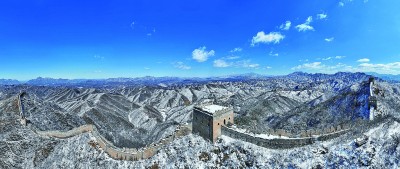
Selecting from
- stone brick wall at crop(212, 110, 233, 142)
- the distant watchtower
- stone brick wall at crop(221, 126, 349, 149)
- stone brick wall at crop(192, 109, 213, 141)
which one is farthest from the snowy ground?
the distant watchtower

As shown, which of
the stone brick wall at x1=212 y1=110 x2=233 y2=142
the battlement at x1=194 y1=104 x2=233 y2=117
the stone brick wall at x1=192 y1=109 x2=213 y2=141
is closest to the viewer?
the battlement at x1=194 y1=104 x2=233 y2=117

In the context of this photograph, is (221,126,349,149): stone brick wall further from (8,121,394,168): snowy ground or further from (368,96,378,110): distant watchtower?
(368,96,378,110): distant watchtower

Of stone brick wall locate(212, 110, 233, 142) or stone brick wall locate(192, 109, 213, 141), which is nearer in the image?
stone brick wall locate(212, 110, 233, 142)

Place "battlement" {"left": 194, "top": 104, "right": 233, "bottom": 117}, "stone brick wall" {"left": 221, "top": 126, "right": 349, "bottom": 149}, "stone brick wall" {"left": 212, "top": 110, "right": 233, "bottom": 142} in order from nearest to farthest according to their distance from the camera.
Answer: "stone brick wall" {"left": 221, "top": 126, "right": 349, "bottom": 149}
"battlement" {"left": 194, "top": 104, "right": 233, "bottom": 117}
"stone brick wall" {"left": 212, "top": 110, "right": 233, "bottom": 142}

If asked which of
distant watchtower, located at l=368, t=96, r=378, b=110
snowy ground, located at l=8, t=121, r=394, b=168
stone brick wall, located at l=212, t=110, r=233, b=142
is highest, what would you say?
distant watchtower, located at l=368, t=96, r=378, b=110

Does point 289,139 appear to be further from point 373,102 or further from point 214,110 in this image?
point 373,102

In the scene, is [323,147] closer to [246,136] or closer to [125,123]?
[246,136]

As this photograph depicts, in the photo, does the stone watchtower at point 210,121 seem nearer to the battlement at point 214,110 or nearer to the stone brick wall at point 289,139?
the battlement at point 214,110

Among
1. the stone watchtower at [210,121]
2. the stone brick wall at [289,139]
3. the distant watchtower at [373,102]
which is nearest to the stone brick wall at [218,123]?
the stone watchtower at [210,121]

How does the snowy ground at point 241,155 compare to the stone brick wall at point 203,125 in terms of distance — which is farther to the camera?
the stone brick wall at point 203,125
